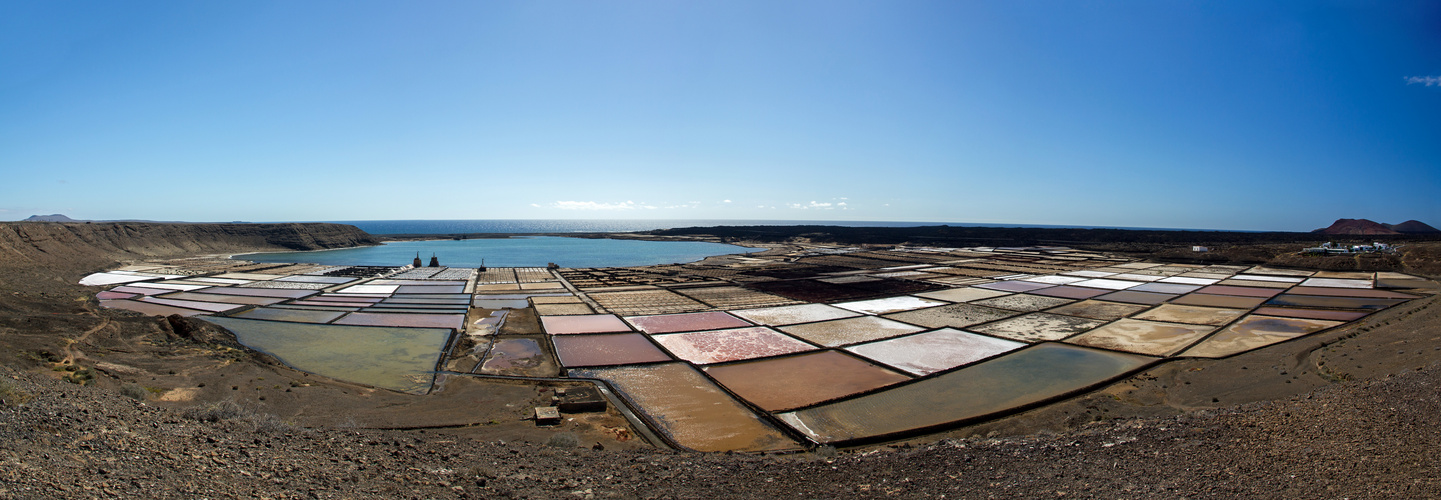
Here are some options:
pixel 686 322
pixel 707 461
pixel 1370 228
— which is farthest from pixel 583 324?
pixel 1370 228

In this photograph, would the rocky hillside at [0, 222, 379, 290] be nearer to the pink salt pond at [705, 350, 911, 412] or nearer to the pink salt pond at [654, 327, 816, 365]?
the pink salt pond at [654, 327, 816, 365]

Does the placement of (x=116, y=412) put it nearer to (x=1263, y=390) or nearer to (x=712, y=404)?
(x=712, y=404)

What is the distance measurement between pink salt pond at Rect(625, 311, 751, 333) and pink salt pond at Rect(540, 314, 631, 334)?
78 cm

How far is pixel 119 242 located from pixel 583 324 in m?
66.9

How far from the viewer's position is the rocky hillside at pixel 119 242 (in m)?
38.7

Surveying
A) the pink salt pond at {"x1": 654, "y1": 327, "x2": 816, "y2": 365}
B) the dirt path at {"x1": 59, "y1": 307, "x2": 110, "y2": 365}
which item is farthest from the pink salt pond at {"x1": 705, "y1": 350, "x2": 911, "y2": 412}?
the dirt path at {"x1": 59, "y1": 307, "x2": 110, "y2": 365}

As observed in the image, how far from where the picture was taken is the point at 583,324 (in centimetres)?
2216

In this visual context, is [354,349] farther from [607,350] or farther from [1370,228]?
[1370,228]

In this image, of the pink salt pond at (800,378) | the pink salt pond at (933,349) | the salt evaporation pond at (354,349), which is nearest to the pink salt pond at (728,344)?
the pink salt pond at (800,378)

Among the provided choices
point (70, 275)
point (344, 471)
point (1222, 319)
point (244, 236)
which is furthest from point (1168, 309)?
point (244, 236)

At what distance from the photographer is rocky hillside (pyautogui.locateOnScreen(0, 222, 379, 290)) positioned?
38.7 m

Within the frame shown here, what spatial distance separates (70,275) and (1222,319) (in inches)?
2530

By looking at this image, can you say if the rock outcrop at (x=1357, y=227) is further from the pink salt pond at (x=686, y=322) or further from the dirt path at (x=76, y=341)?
the dirt path at (x=76, y=341)

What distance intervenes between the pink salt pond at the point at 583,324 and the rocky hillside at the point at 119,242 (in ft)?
87.9
